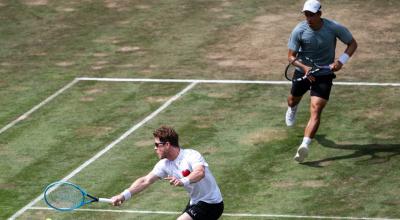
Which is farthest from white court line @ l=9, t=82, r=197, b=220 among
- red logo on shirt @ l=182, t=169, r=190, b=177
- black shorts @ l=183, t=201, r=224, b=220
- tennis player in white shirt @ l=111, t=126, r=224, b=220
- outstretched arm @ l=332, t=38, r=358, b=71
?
red logo on shirt @ l=182, t=169, r=190, b=177

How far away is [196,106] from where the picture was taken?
26281 mm

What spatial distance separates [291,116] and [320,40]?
6.68 feet

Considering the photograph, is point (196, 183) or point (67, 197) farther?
point (67, 197)

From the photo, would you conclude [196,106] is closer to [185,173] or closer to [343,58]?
[343,58]

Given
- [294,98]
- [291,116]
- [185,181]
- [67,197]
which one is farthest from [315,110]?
[185,181]

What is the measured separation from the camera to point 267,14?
108 feet

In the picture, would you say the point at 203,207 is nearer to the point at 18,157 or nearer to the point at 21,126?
the point at 18,157

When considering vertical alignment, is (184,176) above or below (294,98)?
above

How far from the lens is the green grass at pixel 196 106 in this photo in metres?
21.5

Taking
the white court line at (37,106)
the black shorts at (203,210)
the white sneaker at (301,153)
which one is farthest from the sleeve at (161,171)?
the white court line at (37,106)

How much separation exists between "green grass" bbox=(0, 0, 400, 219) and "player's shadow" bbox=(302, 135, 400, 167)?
0.02 meters

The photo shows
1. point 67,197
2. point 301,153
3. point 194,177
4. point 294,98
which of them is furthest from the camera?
point 294,98

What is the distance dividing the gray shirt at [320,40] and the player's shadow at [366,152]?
Answer: 59.5 inches

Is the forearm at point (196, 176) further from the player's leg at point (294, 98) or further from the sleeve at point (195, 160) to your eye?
the player's leg at point (294, 98)
